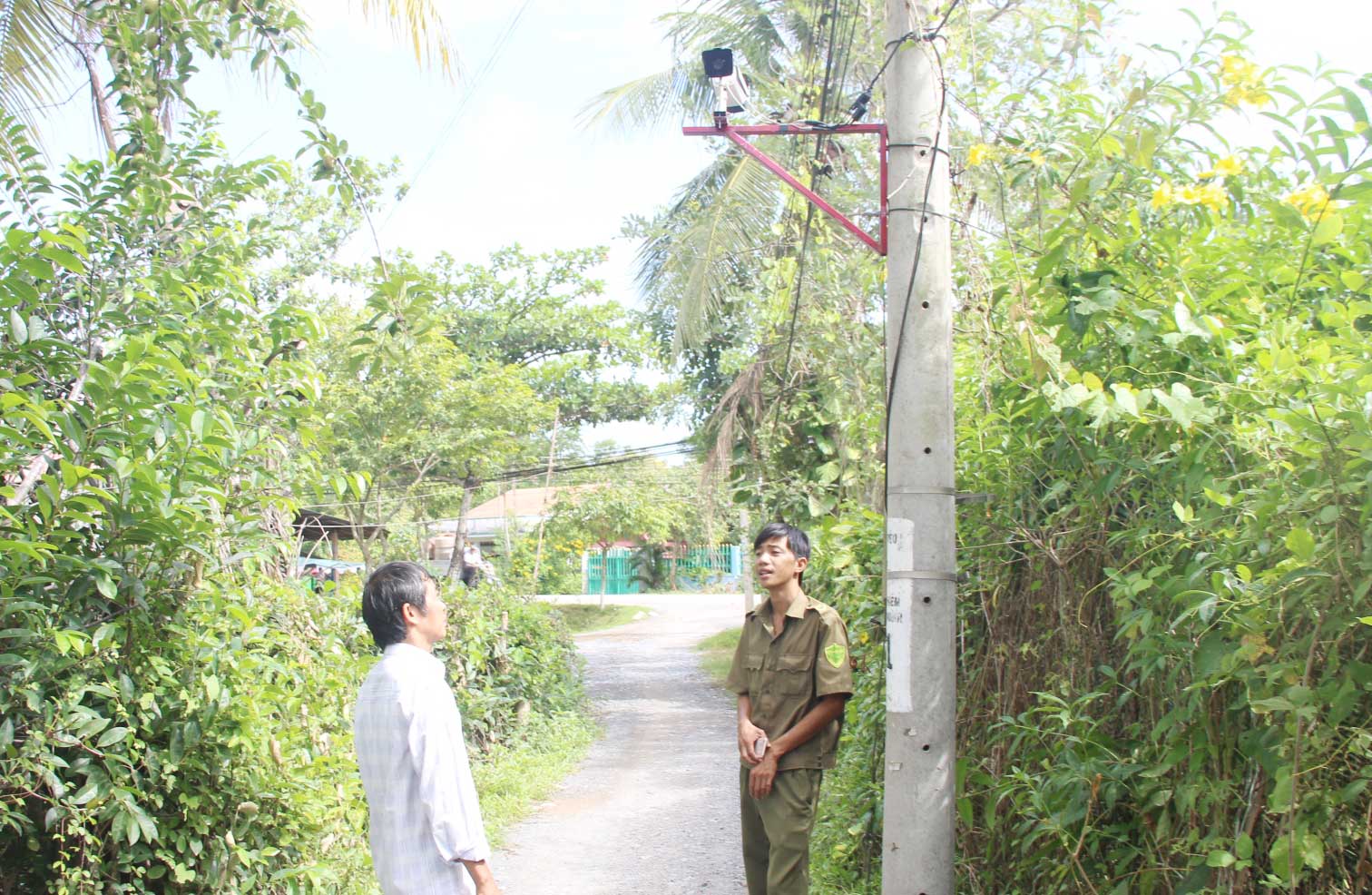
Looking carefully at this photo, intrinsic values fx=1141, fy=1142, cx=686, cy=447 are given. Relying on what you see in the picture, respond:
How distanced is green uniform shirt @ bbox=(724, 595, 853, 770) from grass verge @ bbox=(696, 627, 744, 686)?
1231 cm

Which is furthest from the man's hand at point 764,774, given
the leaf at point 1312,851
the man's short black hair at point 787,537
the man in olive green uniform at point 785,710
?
the leaf at point 1312,851

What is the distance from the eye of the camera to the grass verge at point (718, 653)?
1833cm

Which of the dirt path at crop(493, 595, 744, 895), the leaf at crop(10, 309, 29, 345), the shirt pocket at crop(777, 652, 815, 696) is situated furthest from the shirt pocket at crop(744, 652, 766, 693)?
the leaf at crop(10, 309, 29, 345)

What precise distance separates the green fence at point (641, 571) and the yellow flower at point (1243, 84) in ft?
140

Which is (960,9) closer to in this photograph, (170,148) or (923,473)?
(923,473)

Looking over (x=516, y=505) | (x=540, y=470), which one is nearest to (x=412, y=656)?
(x=540, y=470)

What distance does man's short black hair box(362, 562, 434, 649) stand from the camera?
3.12m

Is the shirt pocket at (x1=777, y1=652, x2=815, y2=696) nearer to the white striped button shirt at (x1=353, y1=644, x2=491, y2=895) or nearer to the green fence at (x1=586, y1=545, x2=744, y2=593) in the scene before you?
the white striped button shirt at (x1=353, y1=644, x2=491, y2=895)

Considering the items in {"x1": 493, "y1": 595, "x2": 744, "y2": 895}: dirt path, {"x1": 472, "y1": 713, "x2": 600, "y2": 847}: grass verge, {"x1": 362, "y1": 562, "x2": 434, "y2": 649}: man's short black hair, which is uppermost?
{"x1": 362, "y1": 562, "x2": 434, "y2": 649}: man's short black hair

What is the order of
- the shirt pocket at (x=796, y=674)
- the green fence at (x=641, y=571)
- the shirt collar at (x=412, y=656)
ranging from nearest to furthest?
the shirt collar at (x=412, y=656) → the shirt pocket at (x=796, y=674) → the green fence at (x=641, y=571)

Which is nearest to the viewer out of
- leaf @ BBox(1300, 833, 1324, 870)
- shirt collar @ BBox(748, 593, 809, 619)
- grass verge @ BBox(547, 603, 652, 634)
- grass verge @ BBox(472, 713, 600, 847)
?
leaf @ BBox(1300, 833, 1324, 870)

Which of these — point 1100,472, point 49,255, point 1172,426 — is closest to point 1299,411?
point 1172,426

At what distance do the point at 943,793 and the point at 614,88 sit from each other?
40.8ft

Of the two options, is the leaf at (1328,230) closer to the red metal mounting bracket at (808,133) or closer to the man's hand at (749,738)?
the red metal mounting bracket at (808,133)
